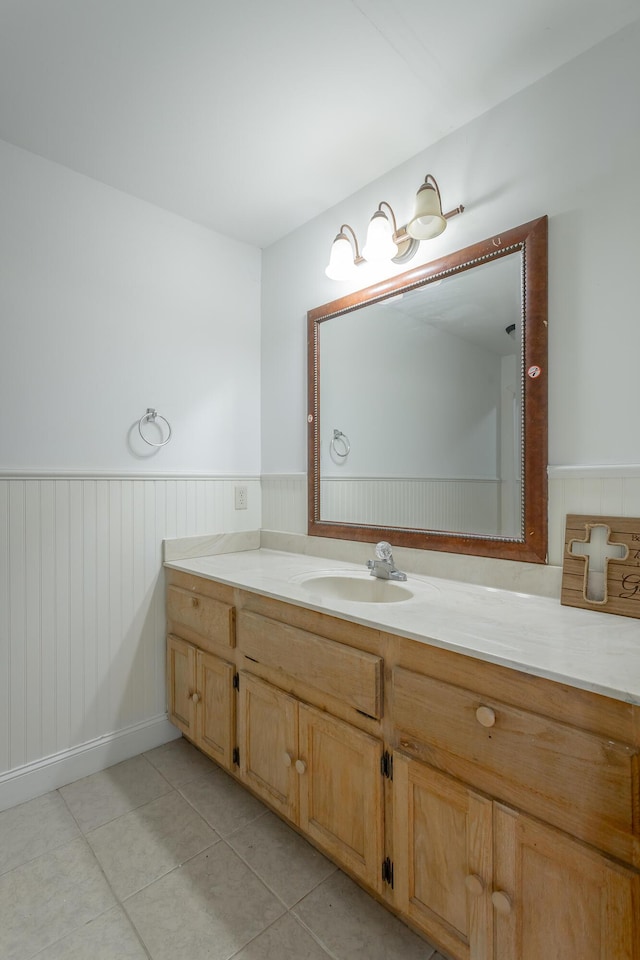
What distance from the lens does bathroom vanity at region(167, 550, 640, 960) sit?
0.76m

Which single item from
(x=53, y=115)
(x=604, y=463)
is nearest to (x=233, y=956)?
(x=604, y=463)

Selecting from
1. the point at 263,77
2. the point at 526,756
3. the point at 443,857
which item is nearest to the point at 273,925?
the point at 443,857

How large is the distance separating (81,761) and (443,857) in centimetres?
139

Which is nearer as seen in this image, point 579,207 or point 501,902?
point 501,902

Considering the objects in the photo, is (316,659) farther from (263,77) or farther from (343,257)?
(263,77)

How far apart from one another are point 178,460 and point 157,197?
3.55 feet

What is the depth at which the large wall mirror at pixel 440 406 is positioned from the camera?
134cm

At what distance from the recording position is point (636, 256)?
1158 mm

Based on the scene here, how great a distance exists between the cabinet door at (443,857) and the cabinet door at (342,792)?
63mm

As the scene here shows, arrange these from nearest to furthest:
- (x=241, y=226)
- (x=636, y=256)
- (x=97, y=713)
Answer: (x=636, y=256)
(x=97, y=713)
(x=241, y=226)

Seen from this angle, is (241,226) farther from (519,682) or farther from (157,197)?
(519,682)

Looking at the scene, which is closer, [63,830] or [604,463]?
[604,463]

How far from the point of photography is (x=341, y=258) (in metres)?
1.76

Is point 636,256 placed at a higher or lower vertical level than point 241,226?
lower
